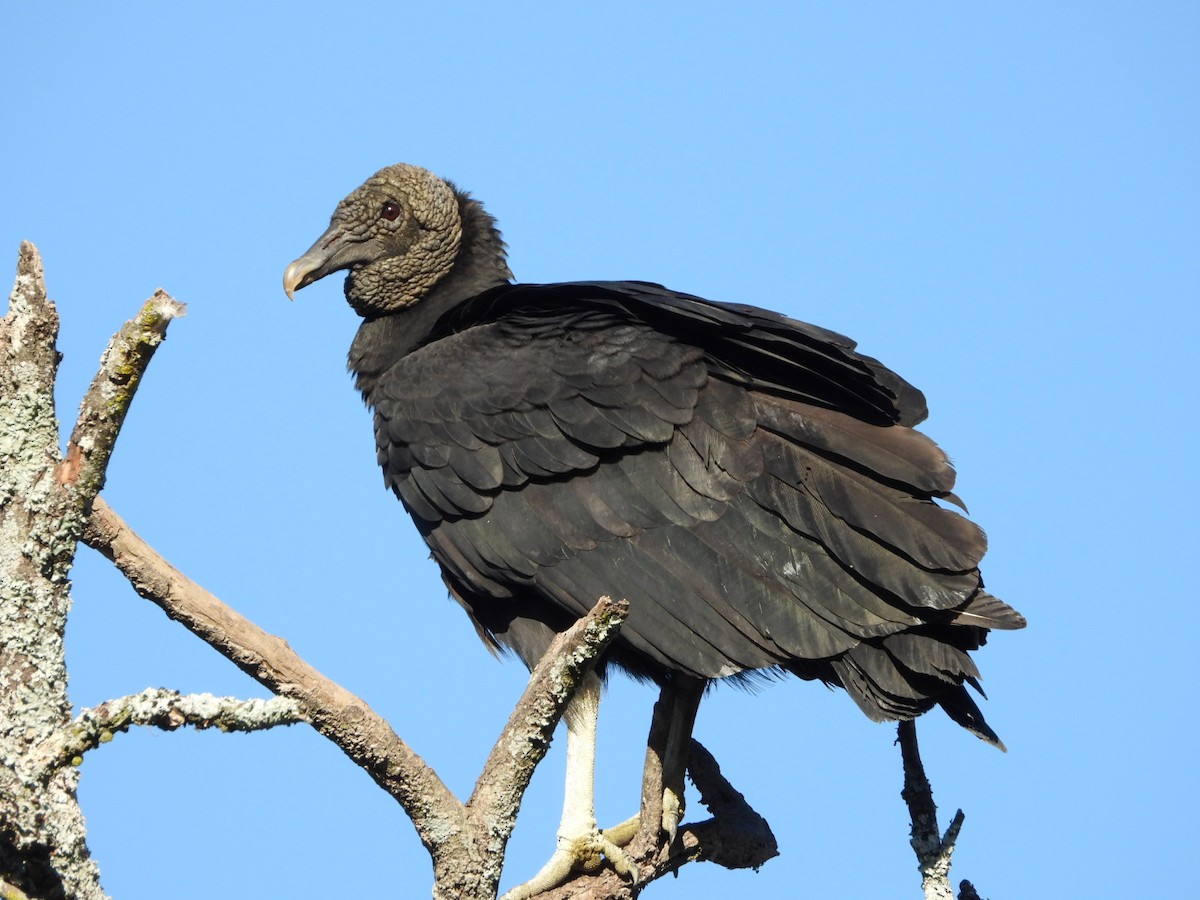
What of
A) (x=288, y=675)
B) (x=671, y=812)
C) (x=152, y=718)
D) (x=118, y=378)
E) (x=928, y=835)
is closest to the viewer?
(x=118, y=378)

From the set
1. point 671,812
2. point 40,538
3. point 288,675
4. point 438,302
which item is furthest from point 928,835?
point 438,302

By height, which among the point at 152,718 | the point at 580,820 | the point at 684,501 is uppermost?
the point at 684,501

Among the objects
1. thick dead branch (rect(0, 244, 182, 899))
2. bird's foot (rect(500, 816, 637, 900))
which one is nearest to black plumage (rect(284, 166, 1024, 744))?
bird's foot (rect(500, 816, 637, 900))

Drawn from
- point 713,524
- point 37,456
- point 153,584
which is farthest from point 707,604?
point 37,456

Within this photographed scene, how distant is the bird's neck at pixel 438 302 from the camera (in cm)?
479

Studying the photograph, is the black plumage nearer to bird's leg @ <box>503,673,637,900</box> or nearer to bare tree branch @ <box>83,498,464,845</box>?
bird's leg @ <box>503,673,637,900</box>

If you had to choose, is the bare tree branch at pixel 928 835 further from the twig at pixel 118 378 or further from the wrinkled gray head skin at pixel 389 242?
the wrinkled gray head skin at pixel 389 242

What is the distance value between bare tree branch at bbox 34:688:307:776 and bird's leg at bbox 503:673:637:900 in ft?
4.36

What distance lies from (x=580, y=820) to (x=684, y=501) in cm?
93

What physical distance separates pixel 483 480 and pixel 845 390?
1.07 m

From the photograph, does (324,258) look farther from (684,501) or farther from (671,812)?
(671,812)

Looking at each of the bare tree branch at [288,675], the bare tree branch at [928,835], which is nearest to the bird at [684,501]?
the bare tree branch at [928,835]

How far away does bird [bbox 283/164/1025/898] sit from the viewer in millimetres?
3643

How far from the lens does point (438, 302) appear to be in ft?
16.0
